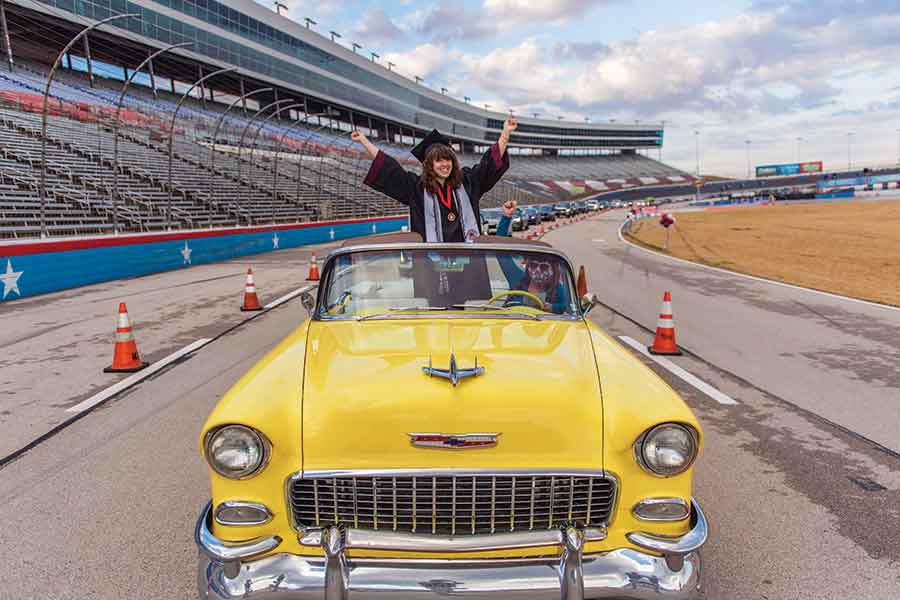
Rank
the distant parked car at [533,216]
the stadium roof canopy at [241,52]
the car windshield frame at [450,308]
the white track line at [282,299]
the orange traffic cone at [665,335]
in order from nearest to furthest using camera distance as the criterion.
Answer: the car windshield frame at [450,308] → the orange traffic cone at [665,335] → the white track line at [282,299] → the stadium roof canopy at [241,52] → the distant parked car at [533,216]

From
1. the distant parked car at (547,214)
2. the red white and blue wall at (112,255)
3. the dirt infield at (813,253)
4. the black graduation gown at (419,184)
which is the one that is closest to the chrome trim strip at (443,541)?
the black graduation gown at (419,184)

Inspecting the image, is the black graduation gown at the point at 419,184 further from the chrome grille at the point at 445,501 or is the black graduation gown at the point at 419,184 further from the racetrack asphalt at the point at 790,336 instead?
the racetrack asphalt at the point at 790,336

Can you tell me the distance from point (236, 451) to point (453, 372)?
853 millimetres

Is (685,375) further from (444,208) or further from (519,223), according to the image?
(519,223)

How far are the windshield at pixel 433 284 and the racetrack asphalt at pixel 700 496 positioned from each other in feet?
4.69

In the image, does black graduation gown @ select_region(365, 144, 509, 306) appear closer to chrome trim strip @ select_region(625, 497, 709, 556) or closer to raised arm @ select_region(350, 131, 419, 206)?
raised arm @ select_region(350, 131, 419, 206)

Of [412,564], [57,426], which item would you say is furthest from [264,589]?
[57,426]

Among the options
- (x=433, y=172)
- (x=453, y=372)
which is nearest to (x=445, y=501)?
(x=453, y=372)

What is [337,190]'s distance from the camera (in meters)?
46.8

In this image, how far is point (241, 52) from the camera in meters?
53.3

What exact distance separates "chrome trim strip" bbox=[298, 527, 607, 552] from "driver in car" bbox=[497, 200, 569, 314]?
1618 millimetres

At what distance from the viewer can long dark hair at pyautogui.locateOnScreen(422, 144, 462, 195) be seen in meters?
4.89

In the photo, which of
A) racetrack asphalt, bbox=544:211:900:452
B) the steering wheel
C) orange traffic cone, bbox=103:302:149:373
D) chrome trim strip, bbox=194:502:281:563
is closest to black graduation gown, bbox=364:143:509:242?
the steering wheel

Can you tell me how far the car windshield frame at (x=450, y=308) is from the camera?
359cm
